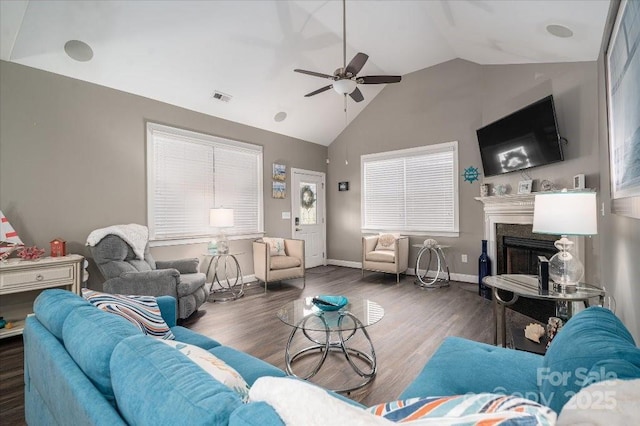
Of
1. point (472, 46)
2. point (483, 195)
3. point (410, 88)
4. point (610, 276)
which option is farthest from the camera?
point (410, 88)

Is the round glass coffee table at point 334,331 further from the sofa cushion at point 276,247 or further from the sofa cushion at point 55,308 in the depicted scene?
the sofa cushion at point 276,247

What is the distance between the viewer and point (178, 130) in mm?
4348

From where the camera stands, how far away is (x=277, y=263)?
4676mm

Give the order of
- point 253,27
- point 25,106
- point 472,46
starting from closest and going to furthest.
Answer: point 25,106, point 253,27, point 472,46

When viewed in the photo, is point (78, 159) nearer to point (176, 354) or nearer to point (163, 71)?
point (163, 71)

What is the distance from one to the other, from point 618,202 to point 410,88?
449cm

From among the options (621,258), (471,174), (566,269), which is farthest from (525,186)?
(566,269)

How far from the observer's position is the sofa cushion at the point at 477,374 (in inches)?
49.0

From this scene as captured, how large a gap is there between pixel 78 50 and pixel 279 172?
3274mm

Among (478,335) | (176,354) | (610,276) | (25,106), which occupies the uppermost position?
(25,106)

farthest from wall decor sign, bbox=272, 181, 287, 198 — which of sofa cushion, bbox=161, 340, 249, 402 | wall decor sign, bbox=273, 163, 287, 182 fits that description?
sofa cushion, bbox=161, 340, 249, 402

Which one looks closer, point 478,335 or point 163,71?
point 478,335

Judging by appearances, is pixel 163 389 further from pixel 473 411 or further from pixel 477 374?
pixel 477 374

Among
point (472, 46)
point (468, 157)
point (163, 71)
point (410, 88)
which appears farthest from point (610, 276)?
point (163, 71)
